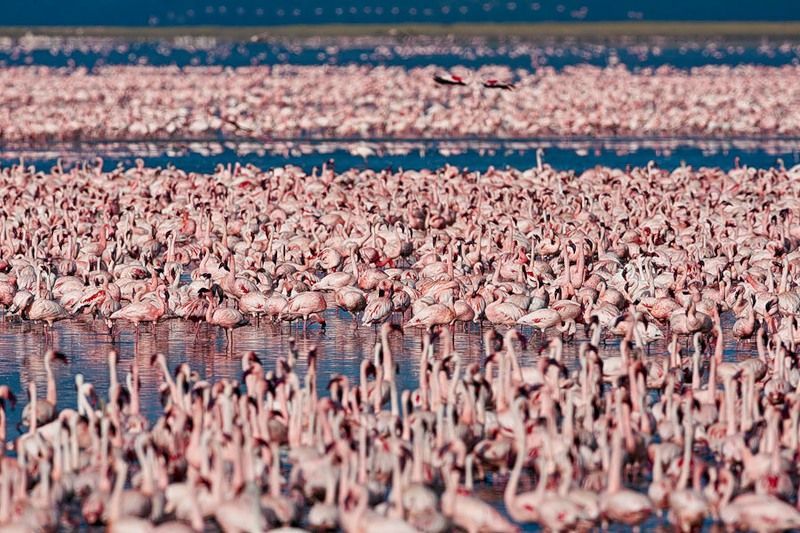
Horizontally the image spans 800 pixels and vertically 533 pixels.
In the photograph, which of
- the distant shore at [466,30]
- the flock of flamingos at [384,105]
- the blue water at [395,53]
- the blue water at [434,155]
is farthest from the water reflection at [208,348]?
the distant shore at [466,30]

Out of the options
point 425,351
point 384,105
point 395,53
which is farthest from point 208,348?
point 395,53

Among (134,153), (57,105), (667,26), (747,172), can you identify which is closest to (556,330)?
(747,172)

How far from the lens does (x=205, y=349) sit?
18.7 metres

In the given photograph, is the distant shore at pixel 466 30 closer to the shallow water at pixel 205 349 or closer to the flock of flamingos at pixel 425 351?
the flock of flamingos at pixel 425 351

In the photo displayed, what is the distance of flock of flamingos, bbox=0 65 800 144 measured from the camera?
5138 cm

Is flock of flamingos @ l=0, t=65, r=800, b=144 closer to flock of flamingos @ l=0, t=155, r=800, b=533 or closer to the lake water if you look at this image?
the lake water

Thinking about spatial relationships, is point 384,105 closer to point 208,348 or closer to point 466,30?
point 208,348

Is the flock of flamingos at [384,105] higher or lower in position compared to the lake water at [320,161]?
higher

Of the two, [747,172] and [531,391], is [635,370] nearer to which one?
[531,391]

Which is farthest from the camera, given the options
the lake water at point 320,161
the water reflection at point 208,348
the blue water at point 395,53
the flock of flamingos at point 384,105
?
the blue water at point 395,53

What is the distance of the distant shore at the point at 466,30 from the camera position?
157375mm

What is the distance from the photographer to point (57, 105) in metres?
60.8

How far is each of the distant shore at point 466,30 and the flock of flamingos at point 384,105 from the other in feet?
253

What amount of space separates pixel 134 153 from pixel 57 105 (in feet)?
51.8
